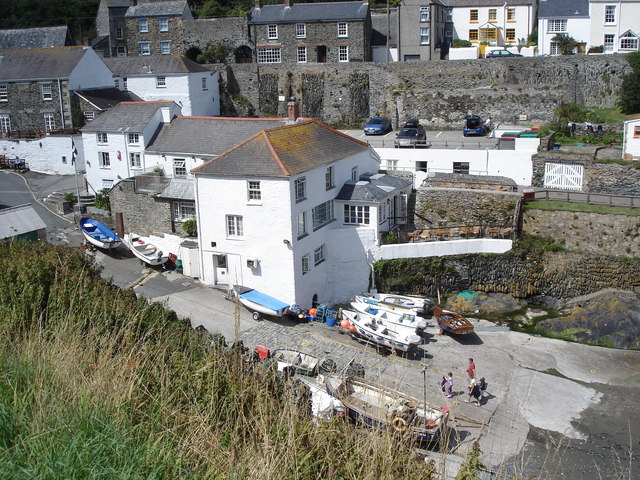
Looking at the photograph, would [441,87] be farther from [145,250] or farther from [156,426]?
[156,426]

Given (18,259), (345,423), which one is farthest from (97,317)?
(345,423)

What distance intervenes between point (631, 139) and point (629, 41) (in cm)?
1590

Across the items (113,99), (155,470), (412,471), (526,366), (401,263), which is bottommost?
(526,366)

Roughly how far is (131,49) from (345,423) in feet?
145

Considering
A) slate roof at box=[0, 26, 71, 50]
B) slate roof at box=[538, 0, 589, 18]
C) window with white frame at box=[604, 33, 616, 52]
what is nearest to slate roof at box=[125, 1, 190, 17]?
slate roof at box=[0, 26, 71, 50]

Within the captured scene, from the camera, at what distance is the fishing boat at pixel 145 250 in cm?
2470

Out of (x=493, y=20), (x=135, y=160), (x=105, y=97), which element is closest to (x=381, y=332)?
(x=135, y=160)

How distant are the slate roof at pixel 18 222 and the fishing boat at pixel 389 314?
10.2m

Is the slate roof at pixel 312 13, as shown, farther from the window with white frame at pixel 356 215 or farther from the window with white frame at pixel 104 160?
the window with white frame at pixel 356 215

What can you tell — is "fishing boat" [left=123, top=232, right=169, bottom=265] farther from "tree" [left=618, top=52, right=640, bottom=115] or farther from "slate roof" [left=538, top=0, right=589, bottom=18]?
"slate roof" [left=538, top=0, right=589, bottom=18]

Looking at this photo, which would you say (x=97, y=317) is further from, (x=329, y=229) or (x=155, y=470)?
(x=329, y=229)

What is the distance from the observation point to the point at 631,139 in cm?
2792

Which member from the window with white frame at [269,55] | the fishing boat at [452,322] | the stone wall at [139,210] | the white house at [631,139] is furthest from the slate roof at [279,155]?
the window with white frame at [269,55]

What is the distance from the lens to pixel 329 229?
24.3m
